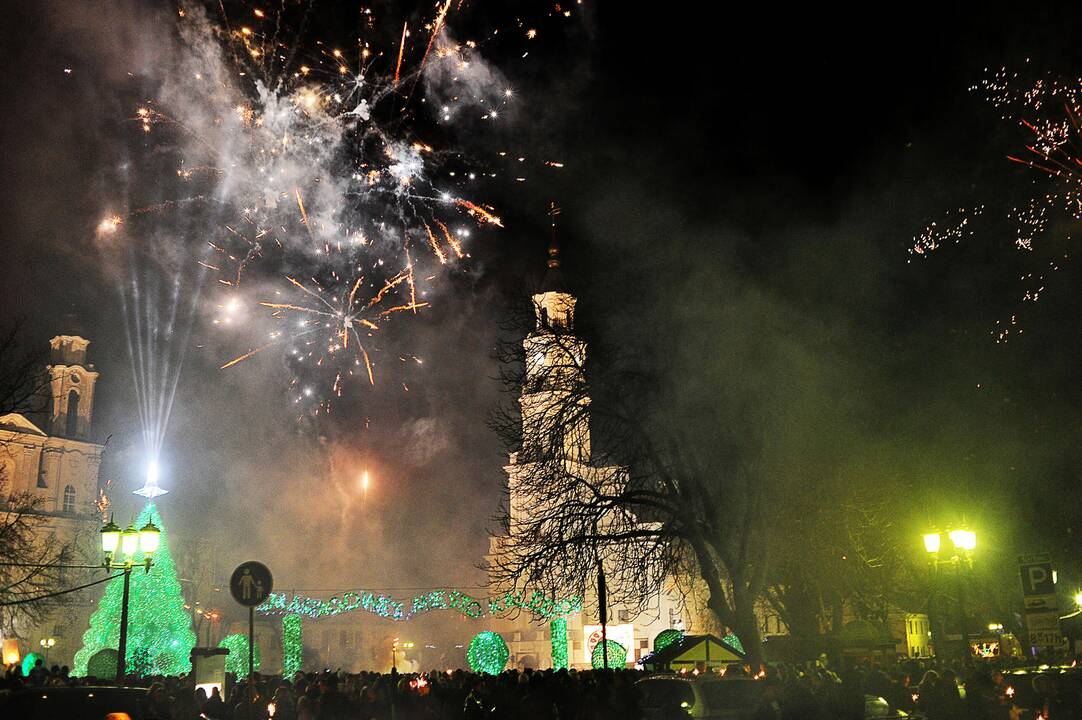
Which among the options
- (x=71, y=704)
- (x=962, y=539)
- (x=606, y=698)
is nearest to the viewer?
(x=71, y=704)

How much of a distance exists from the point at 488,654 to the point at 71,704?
78.1 feet

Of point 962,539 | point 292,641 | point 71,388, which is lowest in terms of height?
point 292,641

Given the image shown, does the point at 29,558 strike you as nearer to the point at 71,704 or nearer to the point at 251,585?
the point at 251,585

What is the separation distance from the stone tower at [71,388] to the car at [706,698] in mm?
55396

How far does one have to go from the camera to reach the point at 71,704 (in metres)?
8.59

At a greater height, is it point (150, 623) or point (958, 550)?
point (958, 550)

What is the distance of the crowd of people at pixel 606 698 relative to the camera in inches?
481

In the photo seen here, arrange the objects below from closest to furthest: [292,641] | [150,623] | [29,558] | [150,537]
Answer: [150,537], [150,623], [292,641], [29,558]

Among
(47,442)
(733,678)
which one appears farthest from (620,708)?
(47,442)

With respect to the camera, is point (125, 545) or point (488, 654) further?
point (488, 654)

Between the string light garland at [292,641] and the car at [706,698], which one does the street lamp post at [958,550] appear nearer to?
the car at [706,698]

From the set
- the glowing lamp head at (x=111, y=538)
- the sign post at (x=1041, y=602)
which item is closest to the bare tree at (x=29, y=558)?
the glowing lamp head at (x=111, y=538)

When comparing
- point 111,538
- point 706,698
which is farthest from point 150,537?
point 706,698

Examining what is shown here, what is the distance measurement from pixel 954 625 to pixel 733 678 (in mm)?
37053
